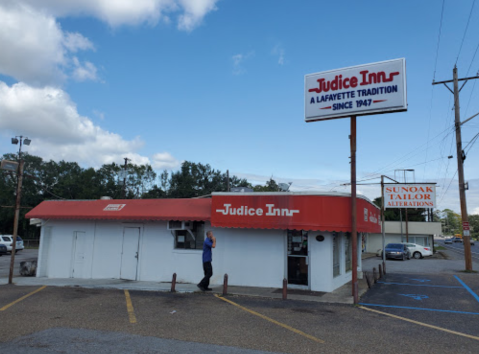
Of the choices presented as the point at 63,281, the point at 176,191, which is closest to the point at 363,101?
the point at 63,281

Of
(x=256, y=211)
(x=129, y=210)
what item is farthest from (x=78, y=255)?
(x=256, y=211)

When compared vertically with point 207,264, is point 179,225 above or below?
above

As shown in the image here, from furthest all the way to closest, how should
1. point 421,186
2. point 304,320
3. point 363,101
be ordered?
point 421,186
point 363,101
point 304,320

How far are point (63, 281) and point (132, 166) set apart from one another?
57010 mm

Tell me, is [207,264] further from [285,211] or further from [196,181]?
[196,181]

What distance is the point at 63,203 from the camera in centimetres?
1581

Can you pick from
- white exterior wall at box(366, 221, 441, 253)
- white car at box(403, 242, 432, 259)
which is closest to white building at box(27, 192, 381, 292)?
white car at box(403, 242, 432, 259)

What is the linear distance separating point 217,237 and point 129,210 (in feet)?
12.9

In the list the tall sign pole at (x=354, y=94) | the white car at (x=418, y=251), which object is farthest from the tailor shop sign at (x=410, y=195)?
the tall sign pole at (x=354, y=94)

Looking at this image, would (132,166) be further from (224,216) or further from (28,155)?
(224,216)

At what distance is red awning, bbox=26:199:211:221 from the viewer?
13328mm

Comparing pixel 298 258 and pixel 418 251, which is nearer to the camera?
pixel 298 258

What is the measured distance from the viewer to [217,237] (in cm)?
1333

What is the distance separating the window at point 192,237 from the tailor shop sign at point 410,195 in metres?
14.5
